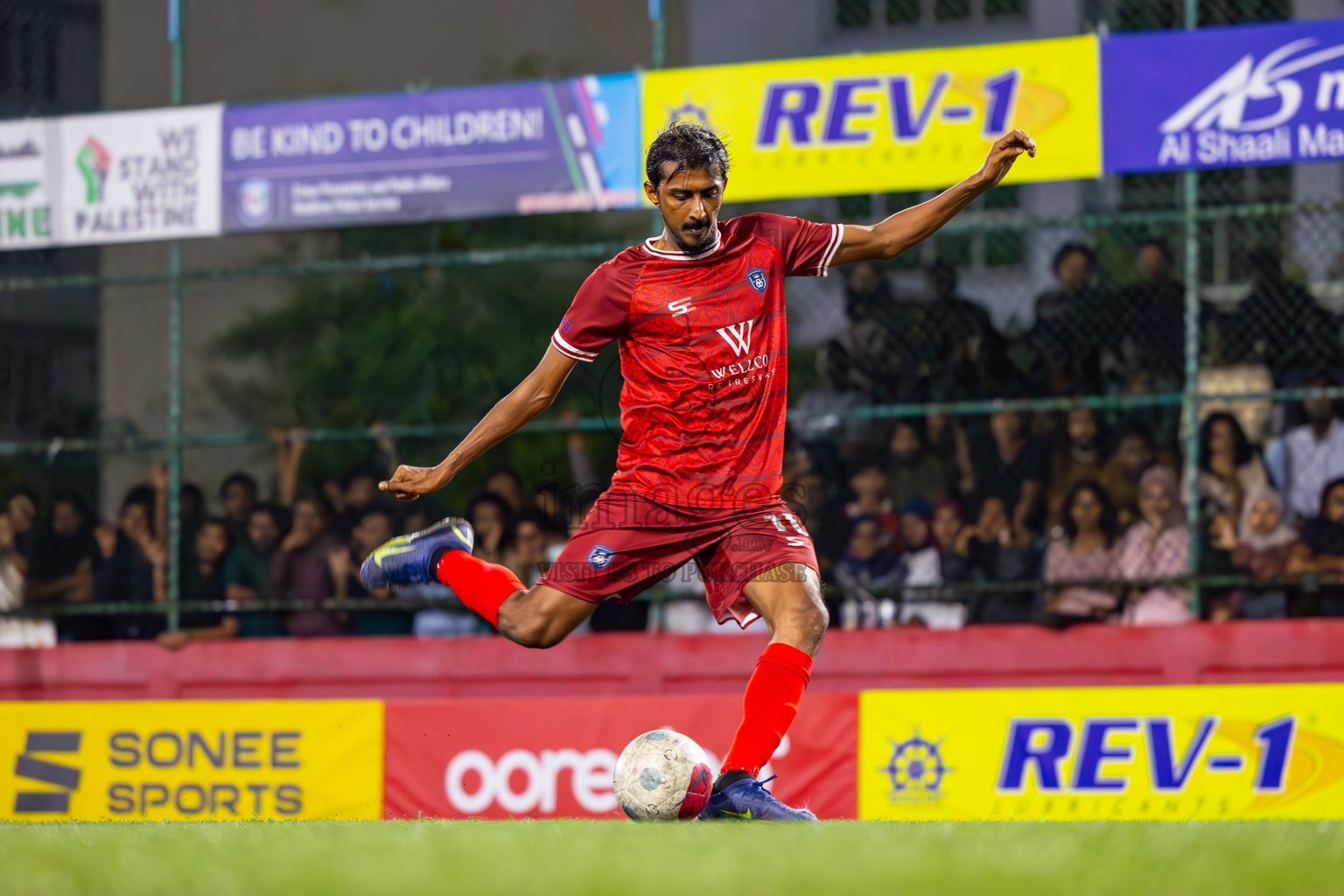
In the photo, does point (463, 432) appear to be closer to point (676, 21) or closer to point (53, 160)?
point (53, 160)

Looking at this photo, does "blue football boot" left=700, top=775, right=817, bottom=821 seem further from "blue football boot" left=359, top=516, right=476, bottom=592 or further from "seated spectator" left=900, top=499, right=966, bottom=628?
"seated spectator" left=900, top=499, right=966, bottom=628

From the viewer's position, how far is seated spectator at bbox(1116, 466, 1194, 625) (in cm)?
853

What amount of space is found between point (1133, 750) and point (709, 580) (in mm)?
3333

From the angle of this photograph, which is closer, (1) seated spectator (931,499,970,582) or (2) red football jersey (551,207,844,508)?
(2) red football jersey (551,207,844,508)

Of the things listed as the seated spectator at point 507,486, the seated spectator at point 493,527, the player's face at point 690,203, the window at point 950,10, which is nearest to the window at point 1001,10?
the window at point 950,10

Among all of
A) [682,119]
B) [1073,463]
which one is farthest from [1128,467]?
[682,119]

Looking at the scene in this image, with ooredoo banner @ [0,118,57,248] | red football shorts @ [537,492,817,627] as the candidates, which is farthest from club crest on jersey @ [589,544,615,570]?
ooredoo banner @ [0,118,57,248]

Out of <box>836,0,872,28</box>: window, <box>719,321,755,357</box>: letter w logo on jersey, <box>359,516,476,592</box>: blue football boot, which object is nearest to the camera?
Result: <box>719,321,755,357</box>: letter w logo on jersey

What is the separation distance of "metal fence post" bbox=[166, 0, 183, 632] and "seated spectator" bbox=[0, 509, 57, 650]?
0.88 meters

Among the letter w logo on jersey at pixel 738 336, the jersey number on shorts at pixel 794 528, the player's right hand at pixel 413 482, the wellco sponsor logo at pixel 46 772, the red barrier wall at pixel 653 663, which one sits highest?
the letter w logo on jersey at pixel 738 336

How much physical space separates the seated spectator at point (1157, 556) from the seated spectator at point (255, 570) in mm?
5270

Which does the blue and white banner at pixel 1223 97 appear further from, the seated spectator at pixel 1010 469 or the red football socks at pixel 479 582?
the red football socks at pixel 479 582

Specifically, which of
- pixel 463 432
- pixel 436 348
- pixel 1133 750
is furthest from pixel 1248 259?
pixel 436 348

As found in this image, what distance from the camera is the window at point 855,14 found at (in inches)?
511
